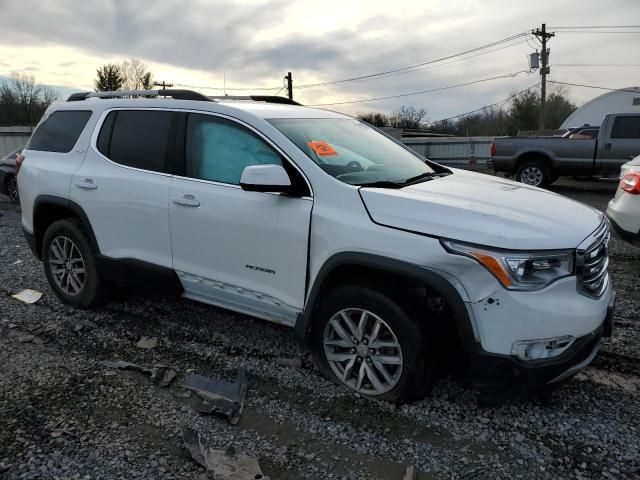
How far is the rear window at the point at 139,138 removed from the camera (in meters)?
3.99

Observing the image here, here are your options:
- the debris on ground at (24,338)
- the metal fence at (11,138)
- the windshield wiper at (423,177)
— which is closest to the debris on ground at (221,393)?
the debris on ground at (24,338)

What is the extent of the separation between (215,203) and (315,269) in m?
0.89

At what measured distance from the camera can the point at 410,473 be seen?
8.50 feet

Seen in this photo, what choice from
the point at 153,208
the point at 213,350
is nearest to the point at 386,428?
the point at 213,350

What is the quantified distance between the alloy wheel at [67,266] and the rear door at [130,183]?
0.47 meters

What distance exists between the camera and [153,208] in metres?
3.92

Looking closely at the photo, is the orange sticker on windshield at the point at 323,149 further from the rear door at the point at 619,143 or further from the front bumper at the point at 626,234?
the rear door at the point at 619,143

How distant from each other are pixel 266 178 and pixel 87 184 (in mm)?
2008

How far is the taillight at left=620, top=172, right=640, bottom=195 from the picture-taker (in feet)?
17.8

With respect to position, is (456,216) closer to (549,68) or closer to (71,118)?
(71,118)

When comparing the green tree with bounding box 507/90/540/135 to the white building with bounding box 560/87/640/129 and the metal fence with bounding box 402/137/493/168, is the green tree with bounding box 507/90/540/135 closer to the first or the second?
the white building with bounding box 560/87/640/129

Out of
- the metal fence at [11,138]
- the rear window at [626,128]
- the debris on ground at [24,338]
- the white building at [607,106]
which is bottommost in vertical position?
the debris on ground at [24,338]

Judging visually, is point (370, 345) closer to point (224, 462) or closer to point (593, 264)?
point (224, 462)

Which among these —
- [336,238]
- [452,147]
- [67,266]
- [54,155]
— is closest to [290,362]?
[336,238]
